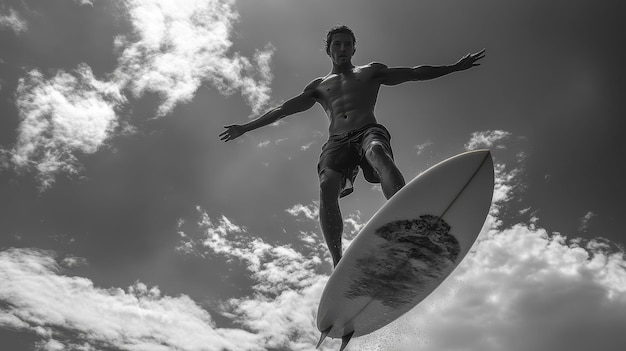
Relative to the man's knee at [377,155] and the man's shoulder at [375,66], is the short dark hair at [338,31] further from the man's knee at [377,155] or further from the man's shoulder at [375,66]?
the man's knee at [377,155]

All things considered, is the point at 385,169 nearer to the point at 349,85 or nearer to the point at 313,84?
the point at 349,85

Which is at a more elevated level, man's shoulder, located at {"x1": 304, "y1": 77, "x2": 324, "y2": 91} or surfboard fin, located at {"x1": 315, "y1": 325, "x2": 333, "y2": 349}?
man's shoulder, located at {"x1": 304, "y1": 77, "x2": 324, "y2": 91}

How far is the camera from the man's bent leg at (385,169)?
567cm

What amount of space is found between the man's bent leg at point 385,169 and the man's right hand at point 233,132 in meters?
2.25

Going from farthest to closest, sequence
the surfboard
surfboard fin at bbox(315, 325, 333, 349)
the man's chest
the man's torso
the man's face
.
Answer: the man's face < the man's chest < the man's torso < surfboard fin at bbox(315, 325, 333, 349) < the surfboard

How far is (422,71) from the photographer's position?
687cm

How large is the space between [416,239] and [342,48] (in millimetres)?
2959

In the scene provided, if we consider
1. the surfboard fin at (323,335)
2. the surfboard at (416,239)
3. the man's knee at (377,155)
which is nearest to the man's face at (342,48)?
the man's knee at (377,155)

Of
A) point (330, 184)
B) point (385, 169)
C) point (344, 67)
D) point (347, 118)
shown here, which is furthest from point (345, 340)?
point (344, 67)

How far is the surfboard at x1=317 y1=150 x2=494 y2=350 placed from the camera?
526 centimetres

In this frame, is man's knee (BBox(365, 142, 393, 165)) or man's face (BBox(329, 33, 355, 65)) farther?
man's face (BBox(329, 33, 355, 65))

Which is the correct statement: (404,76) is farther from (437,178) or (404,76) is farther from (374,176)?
(437,178)

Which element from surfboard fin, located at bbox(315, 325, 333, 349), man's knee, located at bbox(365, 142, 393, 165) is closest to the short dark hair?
man's knee, located at bbox(365, 142, 393, 165)

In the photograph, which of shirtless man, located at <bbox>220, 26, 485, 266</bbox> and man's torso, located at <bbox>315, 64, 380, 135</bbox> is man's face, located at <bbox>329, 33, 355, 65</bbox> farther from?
man's torso, located at <bbox>315, 64, 380, 135</bbox>
